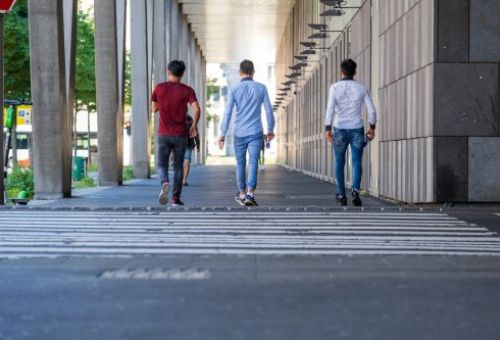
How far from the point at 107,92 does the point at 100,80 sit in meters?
0.31

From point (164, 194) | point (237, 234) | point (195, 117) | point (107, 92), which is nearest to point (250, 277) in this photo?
point (237, 234)

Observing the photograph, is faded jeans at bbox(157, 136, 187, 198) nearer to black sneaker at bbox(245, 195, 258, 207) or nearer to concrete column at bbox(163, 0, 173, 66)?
black sneaker at bbox(245, 195, 258, 207)

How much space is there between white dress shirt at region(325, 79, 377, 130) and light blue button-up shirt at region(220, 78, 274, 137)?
0.84 meters

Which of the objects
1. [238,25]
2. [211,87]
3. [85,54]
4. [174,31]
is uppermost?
[238,25]

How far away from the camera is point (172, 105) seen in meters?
14.0

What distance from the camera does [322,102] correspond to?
31125 millimetres

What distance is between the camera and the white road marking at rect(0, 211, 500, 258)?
8547mm

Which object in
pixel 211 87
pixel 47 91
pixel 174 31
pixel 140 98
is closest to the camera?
pixel 47 91

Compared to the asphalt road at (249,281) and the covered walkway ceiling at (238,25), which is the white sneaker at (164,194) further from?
the covered walkway ceiling at (238,25)

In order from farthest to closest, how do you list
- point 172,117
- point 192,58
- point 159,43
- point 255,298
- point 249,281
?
point 192,58 → point 159,43 → point 172,117 → point 249,281 → point 255,298

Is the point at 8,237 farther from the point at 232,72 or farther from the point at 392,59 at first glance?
the point at 232,72

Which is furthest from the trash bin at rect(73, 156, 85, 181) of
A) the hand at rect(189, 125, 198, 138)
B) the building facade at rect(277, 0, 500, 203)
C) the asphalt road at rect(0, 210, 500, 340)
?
the asphalt road at rect(0, 210, 500, 340)

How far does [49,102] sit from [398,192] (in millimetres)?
5397

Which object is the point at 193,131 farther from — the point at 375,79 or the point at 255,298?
the point at 255,298
